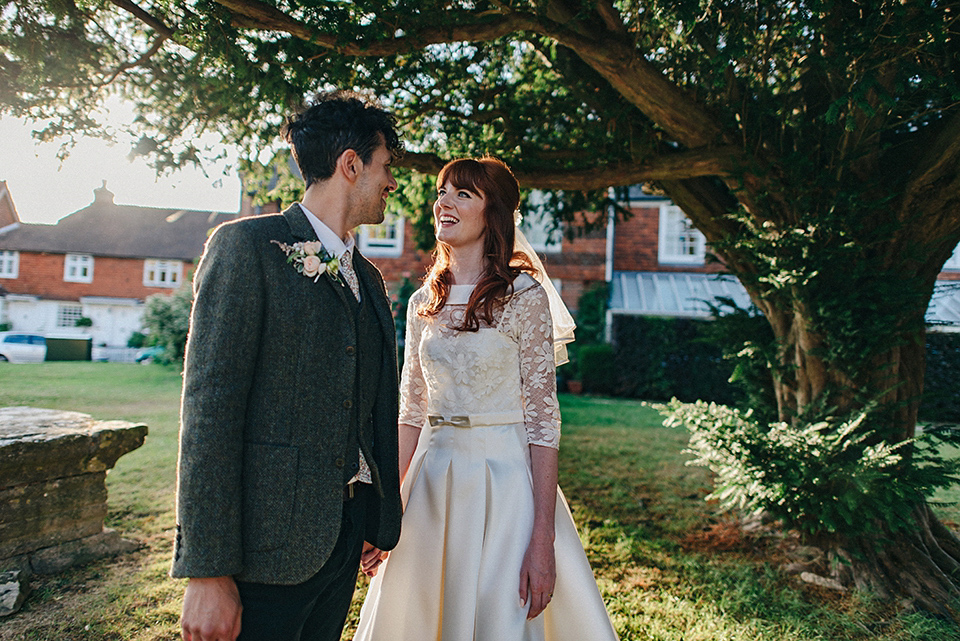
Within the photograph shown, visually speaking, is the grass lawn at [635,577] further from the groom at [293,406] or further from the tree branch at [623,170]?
the tree branch at [623,170]

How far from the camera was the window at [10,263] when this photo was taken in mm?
32531

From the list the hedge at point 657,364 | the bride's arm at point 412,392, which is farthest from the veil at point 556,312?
the hedge at point 657,364

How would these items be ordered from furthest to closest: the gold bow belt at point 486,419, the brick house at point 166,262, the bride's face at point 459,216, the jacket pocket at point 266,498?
1. the brick house at point 166,262
2. the bride's face at point 459,216
3. the gold bow belt at point 486,419
4. the jacket pocket at point 266,498

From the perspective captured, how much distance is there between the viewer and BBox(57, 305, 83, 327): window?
31744mm

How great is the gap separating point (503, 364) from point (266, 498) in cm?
116


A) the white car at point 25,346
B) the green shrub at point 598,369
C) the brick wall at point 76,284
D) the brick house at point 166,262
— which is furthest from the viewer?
the brick wall at point 76,284

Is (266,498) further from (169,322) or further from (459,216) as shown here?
(169,322)

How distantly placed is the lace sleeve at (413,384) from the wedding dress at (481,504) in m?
0.17

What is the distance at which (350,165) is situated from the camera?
6.55ft

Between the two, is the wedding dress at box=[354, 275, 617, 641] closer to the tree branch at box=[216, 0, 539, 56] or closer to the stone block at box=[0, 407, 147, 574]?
the tree branch at box=[216, 0, 539, 56]

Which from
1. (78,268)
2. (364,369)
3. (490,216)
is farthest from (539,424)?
(78,268)

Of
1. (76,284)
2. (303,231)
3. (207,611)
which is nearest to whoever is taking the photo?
(207,611)

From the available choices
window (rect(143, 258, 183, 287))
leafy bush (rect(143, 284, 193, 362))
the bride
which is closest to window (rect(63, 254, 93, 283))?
window (rect(143, 258, 183, 287))

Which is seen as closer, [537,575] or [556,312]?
[537,575]
